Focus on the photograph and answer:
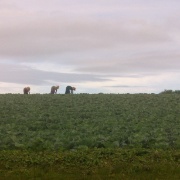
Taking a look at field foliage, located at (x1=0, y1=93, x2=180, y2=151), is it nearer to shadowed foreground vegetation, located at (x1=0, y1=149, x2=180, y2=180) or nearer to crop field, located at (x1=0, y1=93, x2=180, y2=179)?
crop field, located at (x1=0, y1=93, x2=180, y2=179)

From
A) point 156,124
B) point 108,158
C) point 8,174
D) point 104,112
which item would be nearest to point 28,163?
point 8,174

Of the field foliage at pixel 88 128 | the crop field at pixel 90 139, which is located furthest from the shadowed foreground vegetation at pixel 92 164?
the field foliage at pixel 88 128

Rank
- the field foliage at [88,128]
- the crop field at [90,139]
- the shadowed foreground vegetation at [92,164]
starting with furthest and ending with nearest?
the field foliage at [88,128]
the crop field at [90,139]
the shadowed foreground vegetation at [92,164]

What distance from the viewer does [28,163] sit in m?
14.3

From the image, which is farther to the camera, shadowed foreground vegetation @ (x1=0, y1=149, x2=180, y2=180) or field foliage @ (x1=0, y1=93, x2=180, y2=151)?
field foliage @ (x1=0, y1=93, x2=180, y2=151)

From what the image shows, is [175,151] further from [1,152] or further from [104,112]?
[104,112]

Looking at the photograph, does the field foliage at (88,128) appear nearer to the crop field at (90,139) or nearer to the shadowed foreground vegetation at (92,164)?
the crop field at (90,139)

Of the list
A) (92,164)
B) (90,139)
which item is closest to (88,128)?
(90,139)

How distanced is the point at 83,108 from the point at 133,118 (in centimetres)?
676

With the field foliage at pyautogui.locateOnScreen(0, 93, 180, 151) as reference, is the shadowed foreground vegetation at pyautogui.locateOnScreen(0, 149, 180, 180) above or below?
below

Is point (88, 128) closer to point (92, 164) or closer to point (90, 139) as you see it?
point (90, 139)

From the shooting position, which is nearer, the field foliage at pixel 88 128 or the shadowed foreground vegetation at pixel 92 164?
the shadowed foreground vegetation at pixel 92 164

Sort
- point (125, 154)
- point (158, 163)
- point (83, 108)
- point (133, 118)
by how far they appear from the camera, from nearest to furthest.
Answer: point (158, 163) → point (125, 154) → point (133, 118) → point (83, 108)

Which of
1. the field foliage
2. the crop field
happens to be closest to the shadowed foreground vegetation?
the crop field
